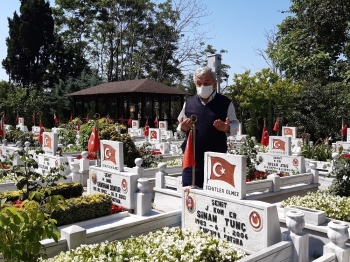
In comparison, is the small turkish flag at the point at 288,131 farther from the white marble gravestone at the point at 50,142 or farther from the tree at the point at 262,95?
the white marble gravestone at the point at 50,142

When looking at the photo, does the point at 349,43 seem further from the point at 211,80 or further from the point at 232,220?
the point at 232,220

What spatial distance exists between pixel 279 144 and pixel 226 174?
6.65 m

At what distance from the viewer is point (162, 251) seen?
4.39 m

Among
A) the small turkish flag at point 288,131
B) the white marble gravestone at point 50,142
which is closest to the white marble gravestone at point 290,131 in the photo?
the small turkish flag at point 288,131

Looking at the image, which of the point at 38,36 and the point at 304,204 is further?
the point at 38,36

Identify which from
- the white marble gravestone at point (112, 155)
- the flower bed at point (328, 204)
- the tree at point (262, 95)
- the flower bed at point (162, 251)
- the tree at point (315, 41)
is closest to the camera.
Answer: the flower bed at point (162, 251)

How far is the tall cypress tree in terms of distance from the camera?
39906 millimetres

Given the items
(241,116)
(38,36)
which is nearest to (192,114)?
(241,116)

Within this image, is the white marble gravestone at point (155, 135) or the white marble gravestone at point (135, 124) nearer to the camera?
the white marble gravestone at point (155, 135)

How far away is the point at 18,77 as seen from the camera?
4112 centimetres

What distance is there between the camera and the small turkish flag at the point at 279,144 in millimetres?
11383

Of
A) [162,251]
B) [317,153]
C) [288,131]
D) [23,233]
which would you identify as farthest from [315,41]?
[23,233]

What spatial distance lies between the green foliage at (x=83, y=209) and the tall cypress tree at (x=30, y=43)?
35797 millimetres

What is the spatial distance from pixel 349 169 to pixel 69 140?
13.1m
